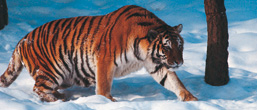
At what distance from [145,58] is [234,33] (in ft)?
14.6

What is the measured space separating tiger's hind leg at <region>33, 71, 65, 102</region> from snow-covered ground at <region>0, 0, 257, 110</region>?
8 centimetres

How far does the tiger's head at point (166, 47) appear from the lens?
389cm

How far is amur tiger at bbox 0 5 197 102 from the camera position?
3979 millimetres

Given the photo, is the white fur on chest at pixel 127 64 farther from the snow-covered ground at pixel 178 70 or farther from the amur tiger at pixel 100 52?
the snow-covered ground at pixel 178 70

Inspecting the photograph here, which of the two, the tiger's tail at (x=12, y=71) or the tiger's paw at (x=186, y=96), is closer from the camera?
the tiger's paw at (x=186, y=96)

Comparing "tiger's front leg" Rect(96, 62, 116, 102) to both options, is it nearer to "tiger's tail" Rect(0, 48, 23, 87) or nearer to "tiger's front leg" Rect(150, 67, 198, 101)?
"tiger's front leg" Rect(150, 67, 198, 101)

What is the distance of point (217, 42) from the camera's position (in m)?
4.54

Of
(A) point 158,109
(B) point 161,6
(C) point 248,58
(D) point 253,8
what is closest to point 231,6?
(D) point 253,8

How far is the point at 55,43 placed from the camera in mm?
4344

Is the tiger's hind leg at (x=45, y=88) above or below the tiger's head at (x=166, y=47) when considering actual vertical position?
below

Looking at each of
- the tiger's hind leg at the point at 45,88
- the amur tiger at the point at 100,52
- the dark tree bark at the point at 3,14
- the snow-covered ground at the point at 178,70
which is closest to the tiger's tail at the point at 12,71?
the amur tiger at the point at 100,52

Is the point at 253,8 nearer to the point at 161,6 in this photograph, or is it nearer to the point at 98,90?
the point at 161,6

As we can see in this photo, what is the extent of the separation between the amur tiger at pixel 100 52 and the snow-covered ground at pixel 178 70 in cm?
24

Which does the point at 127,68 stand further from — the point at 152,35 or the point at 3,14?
the point at 3,14
